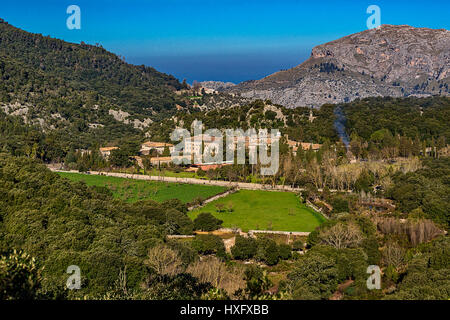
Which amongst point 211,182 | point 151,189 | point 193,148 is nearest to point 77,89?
point 193,148

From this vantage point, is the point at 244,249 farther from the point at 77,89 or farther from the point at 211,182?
the point at 77,89

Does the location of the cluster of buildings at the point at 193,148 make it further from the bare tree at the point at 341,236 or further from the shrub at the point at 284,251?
the bare tree at the point at 341,236

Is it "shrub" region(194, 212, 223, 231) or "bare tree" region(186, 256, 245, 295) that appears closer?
"bare tree" region(186, 256, 245, 295)

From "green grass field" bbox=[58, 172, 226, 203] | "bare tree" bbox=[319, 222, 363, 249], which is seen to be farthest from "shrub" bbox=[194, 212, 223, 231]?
"green grass field" bbox=[58, 172, 226, 203]

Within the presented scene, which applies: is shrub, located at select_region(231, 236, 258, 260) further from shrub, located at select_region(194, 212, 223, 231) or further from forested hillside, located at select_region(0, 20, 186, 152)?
forested hillside, located at select_region(0, 20, 186, 152)

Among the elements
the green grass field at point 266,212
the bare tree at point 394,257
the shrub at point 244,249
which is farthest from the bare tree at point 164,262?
the green grass field at point 266,212
